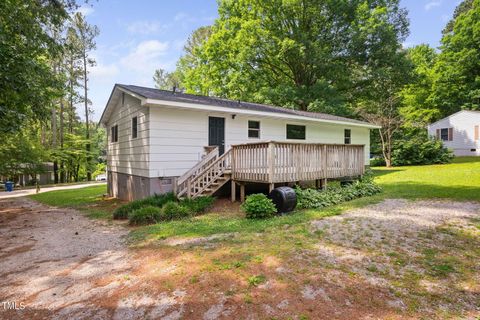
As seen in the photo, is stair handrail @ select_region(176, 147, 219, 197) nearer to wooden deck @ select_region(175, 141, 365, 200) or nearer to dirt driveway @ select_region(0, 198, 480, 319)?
wooden deck @ select_region(175, 141, 365, 200)

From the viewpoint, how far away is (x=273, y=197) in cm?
666

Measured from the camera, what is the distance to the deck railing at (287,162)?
24.1ft

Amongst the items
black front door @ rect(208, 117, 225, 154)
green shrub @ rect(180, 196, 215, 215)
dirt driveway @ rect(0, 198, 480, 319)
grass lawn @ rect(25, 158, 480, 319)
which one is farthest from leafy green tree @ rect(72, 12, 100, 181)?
grass lawn @ rect(25, 158, 480, 319)

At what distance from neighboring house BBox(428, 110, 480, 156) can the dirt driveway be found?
21.3 meters

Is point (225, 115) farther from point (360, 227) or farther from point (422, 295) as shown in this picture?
point (422, 295)

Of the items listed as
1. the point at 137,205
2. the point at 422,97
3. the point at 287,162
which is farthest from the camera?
the point at 422,97

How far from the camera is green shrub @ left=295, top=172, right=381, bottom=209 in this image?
7.34m

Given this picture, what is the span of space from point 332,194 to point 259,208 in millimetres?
3092

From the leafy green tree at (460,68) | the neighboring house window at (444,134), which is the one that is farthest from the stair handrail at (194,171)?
the leafy green tree at (460,68)

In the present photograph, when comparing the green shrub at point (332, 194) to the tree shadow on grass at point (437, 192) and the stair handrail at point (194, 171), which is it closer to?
the tree shadow on grass at point (437, 192)

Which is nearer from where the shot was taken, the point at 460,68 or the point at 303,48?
the point at 303,48

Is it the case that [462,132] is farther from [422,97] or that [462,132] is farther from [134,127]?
[134,127]

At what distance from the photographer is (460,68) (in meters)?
24.8

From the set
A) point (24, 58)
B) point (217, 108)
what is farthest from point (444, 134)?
point (24, 58)
